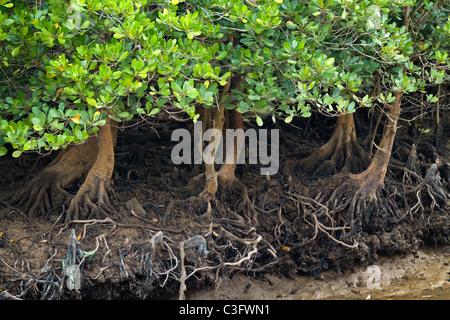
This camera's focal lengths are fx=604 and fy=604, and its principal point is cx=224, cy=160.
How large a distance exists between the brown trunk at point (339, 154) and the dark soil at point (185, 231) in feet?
0.58

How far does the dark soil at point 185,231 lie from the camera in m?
5.98

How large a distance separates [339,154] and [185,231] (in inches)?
96.0

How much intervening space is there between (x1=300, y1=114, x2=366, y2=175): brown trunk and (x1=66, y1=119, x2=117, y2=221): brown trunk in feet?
8.70

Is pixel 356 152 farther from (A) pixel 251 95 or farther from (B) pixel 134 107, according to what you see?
(B) pixel 134 107

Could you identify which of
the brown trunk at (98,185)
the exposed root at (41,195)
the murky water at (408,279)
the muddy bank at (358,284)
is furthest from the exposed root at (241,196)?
the exposed root at (41,195)

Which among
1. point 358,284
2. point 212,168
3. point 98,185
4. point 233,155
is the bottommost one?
point 358,284

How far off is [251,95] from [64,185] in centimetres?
253

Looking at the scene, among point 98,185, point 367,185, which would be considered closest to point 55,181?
point 98,185

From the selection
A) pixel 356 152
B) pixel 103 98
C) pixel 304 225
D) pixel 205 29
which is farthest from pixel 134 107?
pixel 356 152

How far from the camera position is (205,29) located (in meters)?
5.26

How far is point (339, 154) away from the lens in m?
7.91

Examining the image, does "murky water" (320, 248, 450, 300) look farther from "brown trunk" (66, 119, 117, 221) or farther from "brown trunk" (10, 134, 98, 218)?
"brown trunk" (10, 134, 98, 218)

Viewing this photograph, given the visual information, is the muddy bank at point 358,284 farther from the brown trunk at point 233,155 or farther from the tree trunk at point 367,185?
the brown trunk at point 233,155

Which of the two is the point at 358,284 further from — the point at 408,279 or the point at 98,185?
the point at 98,185
